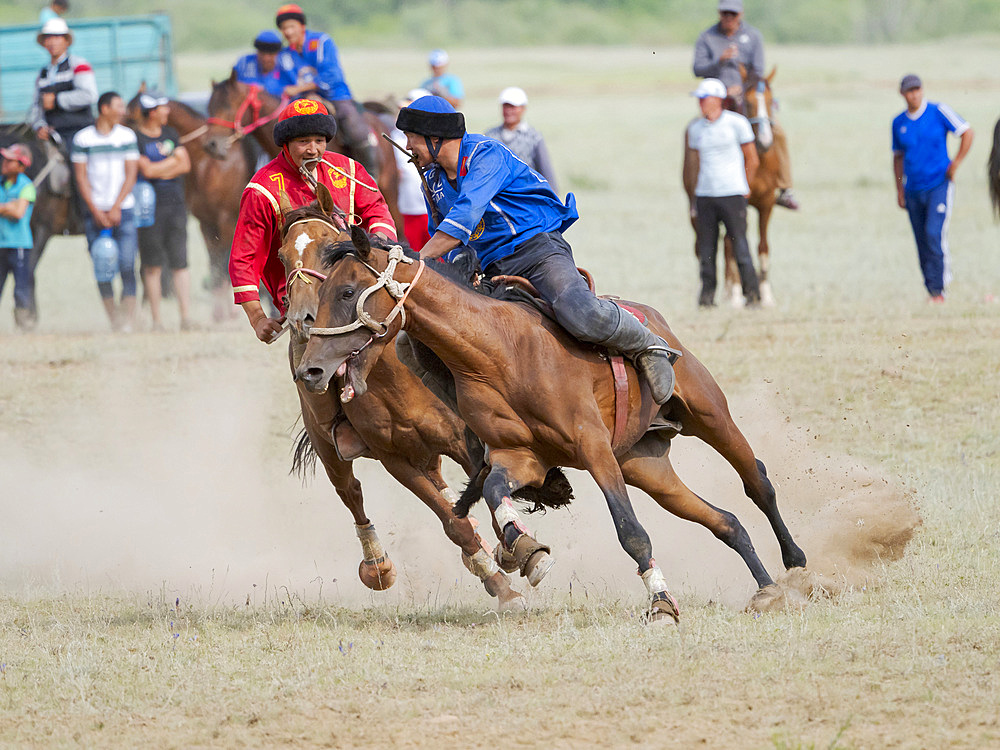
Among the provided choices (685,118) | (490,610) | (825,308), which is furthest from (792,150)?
(490,610)

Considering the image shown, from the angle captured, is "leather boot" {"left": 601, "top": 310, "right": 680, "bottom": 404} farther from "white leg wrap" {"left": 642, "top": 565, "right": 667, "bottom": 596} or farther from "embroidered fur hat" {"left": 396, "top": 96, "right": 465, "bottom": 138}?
"embroidered fur hat" {"left": 396, "top": 96, "right": 465, "bottom": 138}

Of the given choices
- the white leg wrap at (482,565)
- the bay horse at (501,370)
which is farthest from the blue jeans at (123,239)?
the bay horse at (501,370)

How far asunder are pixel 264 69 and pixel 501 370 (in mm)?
9236

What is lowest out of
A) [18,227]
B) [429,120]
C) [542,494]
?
[18,227]

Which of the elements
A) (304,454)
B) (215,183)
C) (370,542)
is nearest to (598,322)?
(370,542)

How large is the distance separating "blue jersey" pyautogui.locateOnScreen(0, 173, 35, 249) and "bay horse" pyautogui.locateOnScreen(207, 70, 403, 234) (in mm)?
1991

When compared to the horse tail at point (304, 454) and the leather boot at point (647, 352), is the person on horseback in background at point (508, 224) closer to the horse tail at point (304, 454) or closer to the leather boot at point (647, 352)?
the leather boot at point (647, 352)

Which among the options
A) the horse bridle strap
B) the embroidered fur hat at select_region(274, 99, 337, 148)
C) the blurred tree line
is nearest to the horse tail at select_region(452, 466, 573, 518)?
the horse bridle strap

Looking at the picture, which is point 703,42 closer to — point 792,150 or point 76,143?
point 76,143

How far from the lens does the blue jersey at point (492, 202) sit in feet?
20.3

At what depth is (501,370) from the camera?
243 inches

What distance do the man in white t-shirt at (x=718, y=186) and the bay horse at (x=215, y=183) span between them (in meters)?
4.80

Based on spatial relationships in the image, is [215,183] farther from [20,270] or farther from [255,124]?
[20,270]

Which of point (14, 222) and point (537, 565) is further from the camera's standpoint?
point (14, 222)
